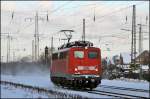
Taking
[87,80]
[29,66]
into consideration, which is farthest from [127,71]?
[29,66]

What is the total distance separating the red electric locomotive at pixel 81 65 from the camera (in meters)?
32.2

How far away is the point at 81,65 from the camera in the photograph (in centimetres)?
3266

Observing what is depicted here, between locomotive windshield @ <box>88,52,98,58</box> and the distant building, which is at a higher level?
locomotive windshield @ <box>88,52,98,58</box>

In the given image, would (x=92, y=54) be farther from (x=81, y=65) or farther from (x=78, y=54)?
(x=81, y=65)

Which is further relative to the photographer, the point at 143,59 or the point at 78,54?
the point at 143,59

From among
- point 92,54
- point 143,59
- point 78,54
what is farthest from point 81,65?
point 143,59

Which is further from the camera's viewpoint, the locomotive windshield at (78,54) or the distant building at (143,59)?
the distant building at (143,59)

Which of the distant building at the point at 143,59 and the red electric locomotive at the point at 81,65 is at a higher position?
the red electric locomotive at the point at 81,65

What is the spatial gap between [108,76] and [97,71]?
32.3 meters

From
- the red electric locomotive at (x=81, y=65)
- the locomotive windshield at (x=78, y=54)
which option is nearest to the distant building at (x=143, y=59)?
the red electric locomotive at (x=81, y=65)

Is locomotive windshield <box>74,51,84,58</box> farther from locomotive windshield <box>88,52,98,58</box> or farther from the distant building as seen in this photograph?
the distant building

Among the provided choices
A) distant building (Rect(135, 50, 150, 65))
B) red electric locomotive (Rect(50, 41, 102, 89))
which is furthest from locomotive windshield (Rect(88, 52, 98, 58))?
distant building (Rect(135, 50, 150, 65))

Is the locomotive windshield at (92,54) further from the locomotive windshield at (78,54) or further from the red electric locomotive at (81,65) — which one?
the locomotive windshield at (78,54)

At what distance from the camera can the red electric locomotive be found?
32.2 m
